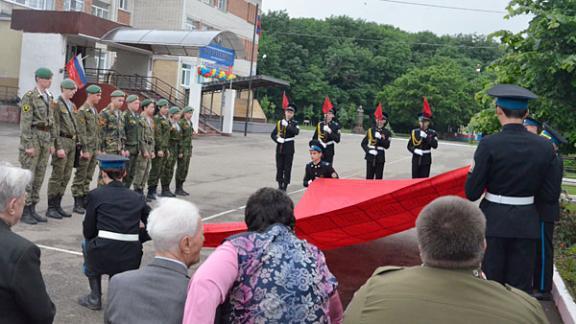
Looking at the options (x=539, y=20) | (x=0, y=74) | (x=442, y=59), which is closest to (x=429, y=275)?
(x=539, y=20)

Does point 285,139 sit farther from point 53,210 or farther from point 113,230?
point 113,230

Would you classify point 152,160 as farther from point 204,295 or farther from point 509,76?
point 204,295

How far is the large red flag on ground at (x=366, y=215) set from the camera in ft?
18.4

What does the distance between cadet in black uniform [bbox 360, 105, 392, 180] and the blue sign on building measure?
1574cm

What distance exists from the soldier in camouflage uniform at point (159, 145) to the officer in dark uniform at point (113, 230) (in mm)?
5870

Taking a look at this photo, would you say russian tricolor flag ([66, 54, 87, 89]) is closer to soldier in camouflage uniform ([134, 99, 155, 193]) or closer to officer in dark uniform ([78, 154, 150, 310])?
soldier in camouflage uniform ([134, 99, 155, 193])

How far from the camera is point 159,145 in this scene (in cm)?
1070

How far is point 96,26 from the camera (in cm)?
2794

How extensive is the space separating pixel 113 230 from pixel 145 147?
217 inches

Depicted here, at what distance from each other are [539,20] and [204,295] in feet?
23.6

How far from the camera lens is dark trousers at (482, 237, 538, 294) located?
438 cm

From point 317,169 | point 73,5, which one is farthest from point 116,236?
point 73,5

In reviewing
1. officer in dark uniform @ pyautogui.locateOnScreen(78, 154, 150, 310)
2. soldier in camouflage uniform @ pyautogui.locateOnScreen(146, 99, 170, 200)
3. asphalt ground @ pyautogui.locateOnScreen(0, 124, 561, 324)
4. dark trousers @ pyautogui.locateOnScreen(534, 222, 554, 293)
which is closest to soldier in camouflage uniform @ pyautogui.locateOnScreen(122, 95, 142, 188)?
soldier in camouflage uniform @ pyautogui.locateOnScreen(146, 99, 170, 200)

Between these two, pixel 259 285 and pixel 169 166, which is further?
pixel 169 166
